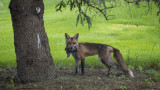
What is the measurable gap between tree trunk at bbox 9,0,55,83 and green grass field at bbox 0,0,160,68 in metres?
3.08

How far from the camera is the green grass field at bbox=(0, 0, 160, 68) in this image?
10.9m

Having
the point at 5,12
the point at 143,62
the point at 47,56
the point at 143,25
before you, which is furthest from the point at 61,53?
→ the point at 5,12

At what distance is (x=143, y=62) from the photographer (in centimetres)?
1031

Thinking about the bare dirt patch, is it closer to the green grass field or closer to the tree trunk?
the tree trunk

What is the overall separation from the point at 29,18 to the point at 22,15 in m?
0.20

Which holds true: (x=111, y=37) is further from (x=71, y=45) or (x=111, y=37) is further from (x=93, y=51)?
(x=71, y=45)

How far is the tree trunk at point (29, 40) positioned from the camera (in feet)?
21.8

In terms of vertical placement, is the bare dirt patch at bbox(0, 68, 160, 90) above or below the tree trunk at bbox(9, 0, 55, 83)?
below

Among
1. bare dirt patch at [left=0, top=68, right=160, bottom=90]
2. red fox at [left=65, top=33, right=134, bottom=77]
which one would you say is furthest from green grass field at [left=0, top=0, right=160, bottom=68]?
bare dirt patch at [left=0, top=68, right=160, bottom=90]

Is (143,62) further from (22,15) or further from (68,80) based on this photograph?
(22,15)

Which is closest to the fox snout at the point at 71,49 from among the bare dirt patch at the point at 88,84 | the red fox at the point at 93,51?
the red fox at the point at 93,51

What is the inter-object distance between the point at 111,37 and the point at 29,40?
9076 mm

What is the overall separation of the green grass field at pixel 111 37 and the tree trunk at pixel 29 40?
3075 millimetres

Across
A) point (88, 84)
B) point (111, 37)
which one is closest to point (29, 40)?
point (88, 84)
